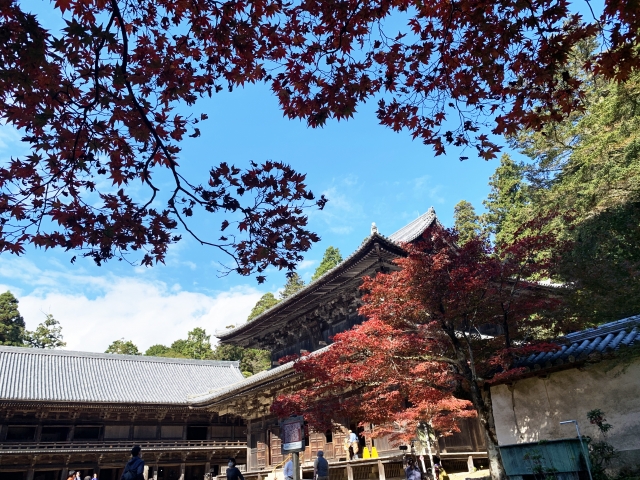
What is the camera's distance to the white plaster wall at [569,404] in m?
8.55

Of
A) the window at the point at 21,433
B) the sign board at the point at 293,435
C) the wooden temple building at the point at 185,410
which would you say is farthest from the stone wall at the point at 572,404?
the window at the point at 21,433

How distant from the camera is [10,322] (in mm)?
50125

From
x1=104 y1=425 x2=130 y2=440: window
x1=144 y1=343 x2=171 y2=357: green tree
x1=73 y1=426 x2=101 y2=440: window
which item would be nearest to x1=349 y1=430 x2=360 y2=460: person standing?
x1=104 y1=425 x2=130 y2=440: window

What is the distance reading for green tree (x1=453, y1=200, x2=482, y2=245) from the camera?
4094 cm

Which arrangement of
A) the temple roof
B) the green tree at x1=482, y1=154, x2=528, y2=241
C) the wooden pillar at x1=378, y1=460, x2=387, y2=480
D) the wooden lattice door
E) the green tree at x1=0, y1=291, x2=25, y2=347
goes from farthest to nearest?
the green tree at x1=0, y1=291, x2=25, y2=347 < the green tree at x1=482, y1=154, x2=528, y2=241 < the wooden lattice door < the temple roof < the wooden pillar at x1=378, y1=460, x2=387, y2=480

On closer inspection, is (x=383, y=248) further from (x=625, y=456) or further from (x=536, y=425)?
(x=625, y=456)

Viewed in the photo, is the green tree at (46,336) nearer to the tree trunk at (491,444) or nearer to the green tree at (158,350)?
the green tree at (158,350)

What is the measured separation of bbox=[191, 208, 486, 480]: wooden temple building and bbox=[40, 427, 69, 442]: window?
19.9 ft

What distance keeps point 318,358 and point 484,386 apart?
394 cm

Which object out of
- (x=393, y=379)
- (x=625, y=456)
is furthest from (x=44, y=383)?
(x=625, y=456)

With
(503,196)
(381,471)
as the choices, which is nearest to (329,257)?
(503,196)

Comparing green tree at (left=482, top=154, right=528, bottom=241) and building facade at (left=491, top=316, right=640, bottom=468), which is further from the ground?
green tree at (left=482, top=154, right=528, bottom=241)

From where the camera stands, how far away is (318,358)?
1189 cm

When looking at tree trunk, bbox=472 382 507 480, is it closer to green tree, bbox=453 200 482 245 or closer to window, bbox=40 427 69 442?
window, bbox=40 427 69 442
